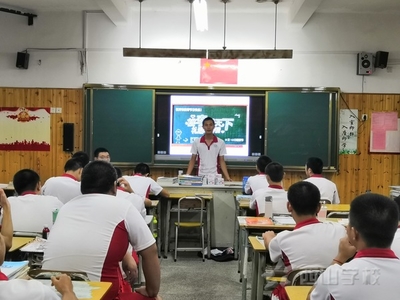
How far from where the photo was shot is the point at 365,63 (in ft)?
21.7

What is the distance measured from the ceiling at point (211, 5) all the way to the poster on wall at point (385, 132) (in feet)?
5.60

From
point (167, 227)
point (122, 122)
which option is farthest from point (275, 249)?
point (122, 122)

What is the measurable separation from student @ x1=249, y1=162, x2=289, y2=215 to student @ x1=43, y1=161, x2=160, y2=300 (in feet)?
6.78

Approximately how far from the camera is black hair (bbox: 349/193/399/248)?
61.8 inches

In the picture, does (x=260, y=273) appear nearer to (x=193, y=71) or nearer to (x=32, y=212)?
(x=32, y=212)

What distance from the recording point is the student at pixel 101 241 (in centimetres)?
205

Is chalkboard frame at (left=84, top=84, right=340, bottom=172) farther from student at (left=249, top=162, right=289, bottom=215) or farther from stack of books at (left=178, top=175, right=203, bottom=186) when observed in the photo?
student at (left=249, top=162, right=289, bottom=215)

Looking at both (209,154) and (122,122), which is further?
(122,122)

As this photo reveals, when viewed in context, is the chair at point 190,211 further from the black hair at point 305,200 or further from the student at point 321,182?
the black hair at point 305,200

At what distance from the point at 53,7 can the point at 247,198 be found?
459cm

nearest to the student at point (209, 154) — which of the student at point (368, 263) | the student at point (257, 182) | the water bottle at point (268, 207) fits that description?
the student at point (257, 182)

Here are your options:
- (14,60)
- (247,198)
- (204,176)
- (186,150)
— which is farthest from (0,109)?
(247,198)

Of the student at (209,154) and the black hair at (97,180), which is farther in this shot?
the student at (209,154)

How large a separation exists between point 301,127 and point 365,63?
57.7 inches
